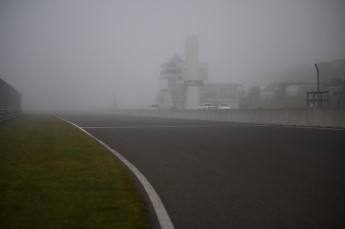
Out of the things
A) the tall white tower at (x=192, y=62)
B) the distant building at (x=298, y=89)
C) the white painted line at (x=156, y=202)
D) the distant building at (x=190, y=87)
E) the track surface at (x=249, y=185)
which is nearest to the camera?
the white painted line at (x=156, y=202)

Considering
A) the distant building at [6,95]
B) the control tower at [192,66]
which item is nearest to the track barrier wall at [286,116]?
the distant building at [6,95]

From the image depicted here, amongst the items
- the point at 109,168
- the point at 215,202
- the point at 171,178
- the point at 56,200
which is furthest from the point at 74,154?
the point at 215,202

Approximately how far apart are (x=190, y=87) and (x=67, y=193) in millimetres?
81280

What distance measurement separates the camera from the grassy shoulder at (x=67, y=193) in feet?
15.5

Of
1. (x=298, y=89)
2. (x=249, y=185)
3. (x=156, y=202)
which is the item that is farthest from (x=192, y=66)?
(x=156, y=202)

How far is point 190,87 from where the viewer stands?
86.8 meters

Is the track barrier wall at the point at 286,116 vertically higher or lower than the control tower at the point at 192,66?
lower

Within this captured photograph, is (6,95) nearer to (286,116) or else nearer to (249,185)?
(286,116)

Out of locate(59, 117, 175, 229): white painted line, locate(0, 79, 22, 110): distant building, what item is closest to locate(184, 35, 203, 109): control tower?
locate(0, 79, 22, 110): distant building

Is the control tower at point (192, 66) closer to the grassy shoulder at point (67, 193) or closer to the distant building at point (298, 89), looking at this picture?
the distant building at point (298, 89)

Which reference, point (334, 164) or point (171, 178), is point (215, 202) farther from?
point (334, 164)

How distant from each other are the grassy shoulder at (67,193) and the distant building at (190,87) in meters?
76.9

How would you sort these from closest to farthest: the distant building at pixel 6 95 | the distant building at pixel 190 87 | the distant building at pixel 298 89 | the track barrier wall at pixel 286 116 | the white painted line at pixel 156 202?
the white painted line at pixel 156 202 → the track barrier wall at pixel 286 116 → the distant building at pixel 6 95 → the distant building at pixel 298 89 → the distant building at pixel 190 87

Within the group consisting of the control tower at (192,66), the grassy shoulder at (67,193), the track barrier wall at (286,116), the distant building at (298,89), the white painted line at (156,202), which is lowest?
the white painted line at (156,202)
